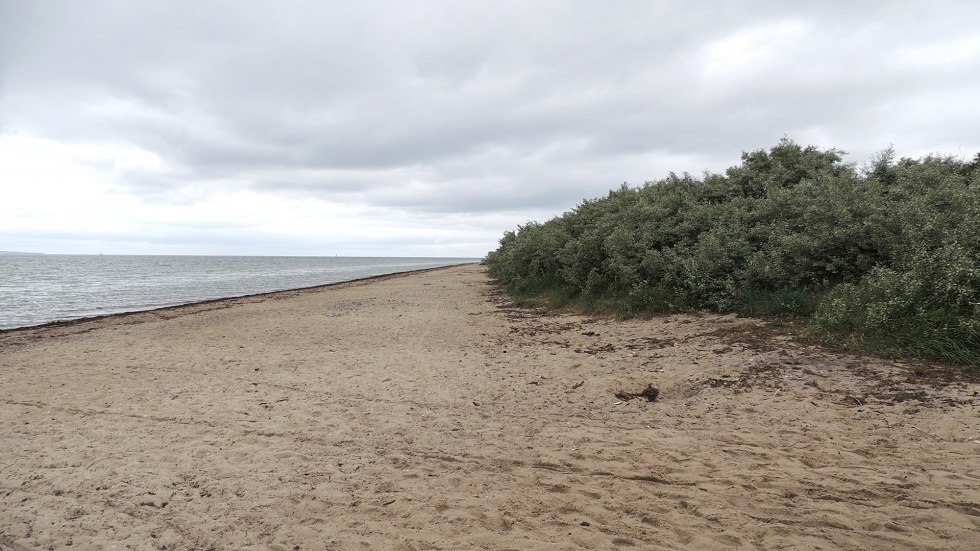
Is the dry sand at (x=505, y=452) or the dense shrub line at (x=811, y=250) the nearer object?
the dry sand at (x=505, y=452)

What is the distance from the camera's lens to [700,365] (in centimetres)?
711

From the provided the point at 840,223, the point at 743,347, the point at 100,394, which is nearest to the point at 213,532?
the point at 100,394

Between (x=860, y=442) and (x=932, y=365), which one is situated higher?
(x=932, y=365)

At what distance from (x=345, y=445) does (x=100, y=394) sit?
466 centimetres

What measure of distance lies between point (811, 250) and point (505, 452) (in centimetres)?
701

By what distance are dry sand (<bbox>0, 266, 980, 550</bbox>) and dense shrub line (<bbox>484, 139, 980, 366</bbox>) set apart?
37.1 inches

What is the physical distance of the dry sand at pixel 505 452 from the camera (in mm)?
3473

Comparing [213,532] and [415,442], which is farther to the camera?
[415,442]

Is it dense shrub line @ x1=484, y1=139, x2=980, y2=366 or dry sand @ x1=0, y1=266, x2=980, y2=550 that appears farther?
dense shrub line @ x1=484, y1=139, x2=980, y2=366

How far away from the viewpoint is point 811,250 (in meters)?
8.64

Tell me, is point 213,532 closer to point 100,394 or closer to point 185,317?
point 100,394

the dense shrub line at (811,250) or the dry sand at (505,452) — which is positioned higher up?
the dense shrub line at (811,250)

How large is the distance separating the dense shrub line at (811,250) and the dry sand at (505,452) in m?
0.94

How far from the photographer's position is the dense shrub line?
6.35 m
